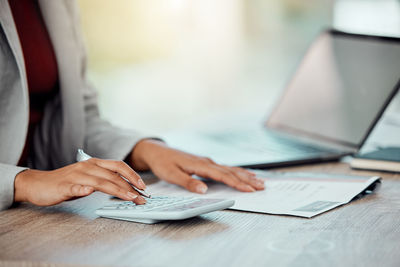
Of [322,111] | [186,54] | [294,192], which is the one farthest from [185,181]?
[186,54]

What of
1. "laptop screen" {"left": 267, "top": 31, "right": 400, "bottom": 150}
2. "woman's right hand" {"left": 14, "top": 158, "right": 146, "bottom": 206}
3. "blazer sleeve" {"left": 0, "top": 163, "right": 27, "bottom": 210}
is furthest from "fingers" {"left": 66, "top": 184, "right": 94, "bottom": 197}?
"laptop screen" {"left": 267, "top": 31, "right": 400, "bottom": 150}

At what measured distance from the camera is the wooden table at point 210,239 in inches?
28.4

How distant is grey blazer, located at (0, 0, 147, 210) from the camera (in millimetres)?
1161

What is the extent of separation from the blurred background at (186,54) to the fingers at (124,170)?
3.02 meters

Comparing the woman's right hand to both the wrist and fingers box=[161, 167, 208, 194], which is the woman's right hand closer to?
the wrist

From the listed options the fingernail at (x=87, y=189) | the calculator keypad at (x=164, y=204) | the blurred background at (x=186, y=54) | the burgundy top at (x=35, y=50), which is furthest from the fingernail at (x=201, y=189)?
the blurred background at (x=186, y=54)

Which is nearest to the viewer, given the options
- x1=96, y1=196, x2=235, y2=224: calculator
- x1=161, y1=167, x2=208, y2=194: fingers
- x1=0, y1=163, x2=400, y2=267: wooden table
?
x1=0, y1=163, x2=400, y2=267: wooden table

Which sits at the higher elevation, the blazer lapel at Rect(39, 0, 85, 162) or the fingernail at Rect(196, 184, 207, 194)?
the blazer lapel at Rect(39, 0, 85, 162)

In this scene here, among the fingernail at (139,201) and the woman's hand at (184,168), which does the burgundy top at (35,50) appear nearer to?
the woman's hand at (184,168)

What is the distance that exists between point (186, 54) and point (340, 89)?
2.89 meters

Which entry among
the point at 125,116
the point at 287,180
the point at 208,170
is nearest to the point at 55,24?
the point at 208,170

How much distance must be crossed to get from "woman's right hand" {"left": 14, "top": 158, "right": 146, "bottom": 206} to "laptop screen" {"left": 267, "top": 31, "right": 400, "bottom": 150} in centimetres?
68

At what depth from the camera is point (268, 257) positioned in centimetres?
72

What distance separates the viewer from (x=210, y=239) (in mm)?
801
